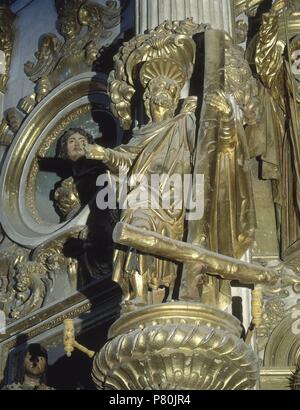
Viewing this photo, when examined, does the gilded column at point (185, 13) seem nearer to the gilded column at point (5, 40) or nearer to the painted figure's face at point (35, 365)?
the painted figure's face at point (35, 365)

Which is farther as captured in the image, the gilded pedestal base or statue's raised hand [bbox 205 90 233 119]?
statue's raised hand [bbox 205 90 233 119]

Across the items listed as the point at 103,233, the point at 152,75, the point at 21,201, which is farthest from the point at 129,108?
the point at 21,201

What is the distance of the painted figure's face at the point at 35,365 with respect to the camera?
12.2 m

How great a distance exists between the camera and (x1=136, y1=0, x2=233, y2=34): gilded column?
41.5 feet

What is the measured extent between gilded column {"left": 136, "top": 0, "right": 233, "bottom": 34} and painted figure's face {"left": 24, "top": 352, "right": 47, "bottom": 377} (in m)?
3.02

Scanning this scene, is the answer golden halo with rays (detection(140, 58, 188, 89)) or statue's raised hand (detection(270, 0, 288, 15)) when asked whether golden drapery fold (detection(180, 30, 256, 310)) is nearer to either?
golden halo with rays (detection(140, 58, 188, 89))

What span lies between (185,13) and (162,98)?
1.27 meters

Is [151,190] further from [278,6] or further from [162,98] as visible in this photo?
[278,6]

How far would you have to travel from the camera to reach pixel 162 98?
11.7m

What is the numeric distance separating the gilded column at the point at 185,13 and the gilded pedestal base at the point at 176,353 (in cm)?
331

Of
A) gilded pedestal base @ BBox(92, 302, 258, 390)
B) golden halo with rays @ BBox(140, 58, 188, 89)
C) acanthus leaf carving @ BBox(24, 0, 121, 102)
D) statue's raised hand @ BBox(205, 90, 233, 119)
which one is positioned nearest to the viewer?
gilded pedestal base @ BBox(92, 302, 258, 390)

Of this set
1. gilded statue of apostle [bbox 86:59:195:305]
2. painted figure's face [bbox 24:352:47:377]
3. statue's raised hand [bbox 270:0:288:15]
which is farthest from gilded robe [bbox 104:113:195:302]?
statue's raised hand [bbox 270:0:288:15]
